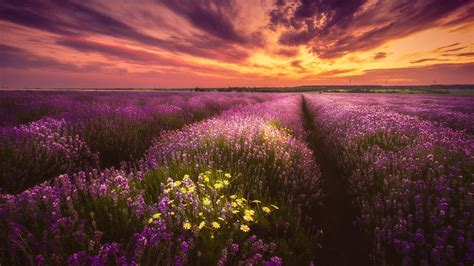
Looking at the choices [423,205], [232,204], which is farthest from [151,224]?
[423,205]

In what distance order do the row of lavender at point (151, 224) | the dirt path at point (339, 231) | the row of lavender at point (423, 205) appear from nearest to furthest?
the row of lavender at point (151, 224), the row of lavender at point (423, 205), the dirt path at point (339, 231)

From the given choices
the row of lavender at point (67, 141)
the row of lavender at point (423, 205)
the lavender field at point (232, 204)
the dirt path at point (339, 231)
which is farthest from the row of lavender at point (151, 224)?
the row of lavender at point (67, 141)

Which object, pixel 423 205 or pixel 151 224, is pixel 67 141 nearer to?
pixel 151 224

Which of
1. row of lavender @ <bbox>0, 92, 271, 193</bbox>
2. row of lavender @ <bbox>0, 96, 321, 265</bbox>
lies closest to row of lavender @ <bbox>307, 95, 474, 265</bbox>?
row of lavender @ <bbox>0, 96, 321, 265</bbox>

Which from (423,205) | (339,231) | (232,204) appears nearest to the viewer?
(232,204)

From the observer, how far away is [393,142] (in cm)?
515

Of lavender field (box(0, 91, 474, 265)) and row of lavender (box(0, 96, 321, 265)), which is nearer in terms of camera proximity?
row of lavender (box(0, 96, 321, 265))

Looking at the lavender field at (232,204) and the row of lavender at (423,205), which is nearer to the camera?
the lavender field at (232,204)

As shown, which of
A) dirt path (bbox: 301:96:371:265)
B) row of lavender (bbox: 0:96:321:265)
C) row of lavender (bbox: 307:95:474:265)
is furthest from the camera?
dirt path (bbox: 301:96:371:265)

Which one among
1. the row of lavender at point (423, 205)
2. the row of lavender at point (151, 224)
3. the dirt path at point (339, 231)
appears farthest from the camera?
the dirt path at point (339, 231)

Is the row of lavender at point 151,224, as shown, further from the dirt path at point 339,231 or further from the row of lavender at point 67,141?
the row of lavender at point 67,141

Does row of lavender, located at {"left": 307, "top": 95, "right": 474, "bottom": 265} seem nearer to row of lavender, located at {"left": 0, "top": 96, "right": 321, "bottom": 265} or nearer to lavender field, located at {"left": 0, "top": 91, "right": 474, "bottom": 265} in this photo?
lavender field, located at {"left": 0, "top": 91, "right": 474, "bottom": 265}

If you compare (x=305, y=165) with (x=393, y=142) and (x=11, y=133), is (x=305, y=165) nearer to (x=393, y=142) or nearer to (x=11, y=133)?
(x=393, y=142)

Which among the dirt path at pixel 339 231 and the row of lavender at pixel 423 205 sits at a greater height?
the row of lavender at pixel 423 205
